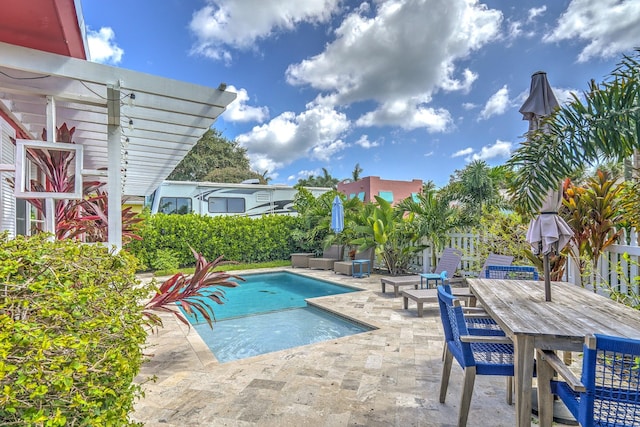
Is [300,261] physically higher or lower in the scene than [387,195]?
lower

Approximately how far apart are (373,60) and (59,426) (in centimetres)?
1545

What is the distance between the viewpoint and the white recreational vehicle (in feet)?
48.8

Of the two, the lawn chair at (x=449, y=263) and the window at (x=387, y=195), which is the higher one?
the window at (x=387, y=195)

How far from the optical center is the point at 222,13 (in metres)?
10.9

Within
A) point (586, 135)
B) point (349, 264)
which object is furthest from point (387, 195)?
point (586, 135)

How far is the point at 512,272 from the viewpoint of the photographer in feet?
15.4

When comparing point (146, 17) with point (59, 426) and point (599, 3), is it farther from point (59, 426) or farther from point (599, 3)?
point (599, 3)

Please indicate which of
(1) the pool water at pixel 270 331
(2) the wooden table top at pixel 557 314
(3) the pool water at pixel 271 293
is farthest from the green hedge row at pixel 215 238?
(2) the wooden table top at pixel 557 314

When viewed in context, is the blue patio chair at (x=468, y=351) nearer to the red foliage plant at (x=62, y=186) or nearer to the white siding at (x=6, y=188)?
the red foliage plant at (x=62, y=186)

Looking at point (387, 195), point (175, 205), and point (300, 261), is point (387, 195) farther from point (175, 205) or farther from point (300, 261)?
point (175, 205)

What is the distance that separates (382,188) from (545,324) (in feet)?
73.2

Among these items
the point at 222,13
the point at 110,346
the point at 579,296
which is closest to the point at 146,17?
the point at 222,13

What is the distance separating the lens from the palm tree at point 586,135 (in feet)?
10.1

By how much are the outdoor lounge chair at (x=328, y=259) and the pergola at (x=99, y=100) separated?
809cm
